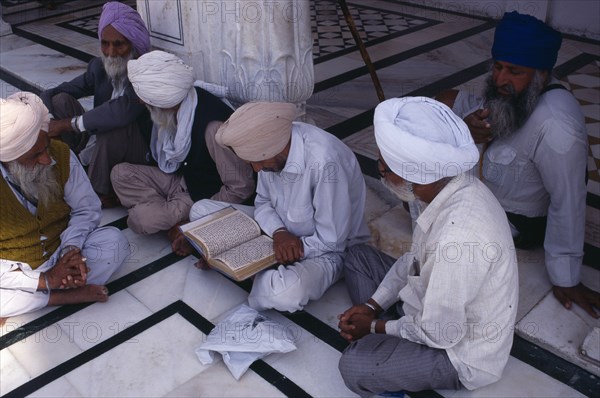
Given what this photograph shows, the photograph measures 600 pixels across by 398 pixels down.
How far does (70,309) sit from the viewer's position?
226 centimetres

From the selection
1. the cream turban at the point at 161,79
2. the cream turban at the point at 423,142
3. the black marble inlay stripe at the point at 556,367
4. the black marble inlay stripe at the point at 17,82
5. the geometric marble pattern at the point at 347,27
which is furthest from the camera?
the geometric marble pattern at the point at 347,27

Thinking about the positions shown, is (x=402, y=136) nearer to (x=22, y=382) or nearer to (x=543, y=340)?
(x=543, y=340)

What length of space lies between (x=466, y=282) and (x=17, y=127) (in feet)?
4.57

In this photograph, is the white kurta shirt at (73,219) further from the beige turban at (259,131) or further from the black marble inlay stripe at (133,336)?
the beige turban at (259,131)

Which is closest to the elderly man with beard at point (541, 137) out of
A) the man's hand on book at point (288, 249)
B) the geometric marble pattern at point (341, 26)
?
the man's hand on book at point (288, 249)

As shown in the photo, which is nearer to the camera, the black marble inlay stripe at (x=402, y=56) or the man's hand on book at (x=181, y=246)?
the man's hand on book at (x=181, y=246)

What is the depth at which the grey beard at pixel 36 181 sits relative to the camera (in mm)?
2031

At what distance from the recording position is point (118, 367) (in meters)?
1.99

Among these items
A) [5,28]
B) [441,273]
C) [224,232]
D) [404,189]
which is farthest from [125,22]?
[5,28]

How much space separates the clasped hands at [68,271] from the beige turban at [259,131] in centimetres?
64

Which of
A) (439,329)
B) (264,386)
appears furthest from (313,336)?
(439,329)

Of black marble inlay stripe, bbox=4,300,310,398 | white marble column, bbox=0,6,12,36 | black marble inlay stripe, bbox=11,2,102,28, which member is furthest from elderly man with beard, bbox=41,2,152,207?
black marble inlay stripe, bbox=11,2,102,28

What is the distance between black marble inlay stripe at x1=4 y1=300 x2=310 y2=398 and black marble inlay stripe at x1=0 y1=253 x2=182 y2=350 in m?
0.22

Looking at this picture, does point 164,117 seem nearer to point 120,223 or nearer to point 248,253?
point 120,223
